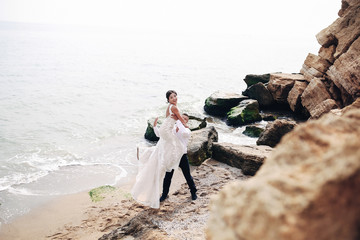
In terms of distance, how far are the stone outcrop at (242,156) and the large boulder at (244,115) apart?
563cm

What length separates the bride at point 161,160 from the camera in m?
5.77

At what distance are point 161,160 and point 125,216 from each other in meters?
1.49

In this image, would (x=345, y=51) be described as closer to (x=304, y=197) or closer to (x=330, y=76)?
(x=330, y=76)

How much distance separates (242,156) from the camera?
744cm

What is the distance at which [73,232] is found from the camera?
5738 mm

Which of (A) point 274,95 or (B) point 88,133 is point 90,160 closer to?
(B) point 88,133

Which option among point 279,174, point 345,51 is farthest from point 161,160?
point 345,51

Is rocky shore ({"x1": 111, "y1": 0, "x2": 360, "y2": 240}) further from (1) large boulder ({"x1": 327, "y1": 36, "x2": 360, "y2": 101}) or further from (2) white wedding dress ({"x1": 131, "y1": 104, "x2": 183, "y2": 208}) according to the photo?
(1) large boulder ({"x1": 327, "y1": 36, "x2": 360, "y2": 101})

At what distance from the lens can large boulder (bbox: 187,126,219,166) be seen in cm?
849

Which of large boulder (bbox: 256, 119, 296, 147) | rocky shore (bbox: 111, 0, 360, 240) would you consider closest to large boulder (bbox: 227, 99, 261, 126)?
large boulder (bbox: 256, 119, 296, 147)

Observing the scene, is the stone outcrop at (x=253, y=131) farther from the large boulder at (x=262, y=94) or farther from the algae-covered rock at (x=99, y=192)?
the algae-covered rock at (x=99, y=192)

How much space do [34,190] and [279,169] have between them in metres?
8.12

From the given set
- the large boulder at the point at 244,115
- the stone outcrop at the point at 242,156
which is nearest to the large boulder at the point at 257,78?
the large boulder at the point at 244,115

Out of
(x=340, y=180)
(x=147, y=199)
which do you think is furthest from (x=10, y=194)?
(x=340, y=180)
